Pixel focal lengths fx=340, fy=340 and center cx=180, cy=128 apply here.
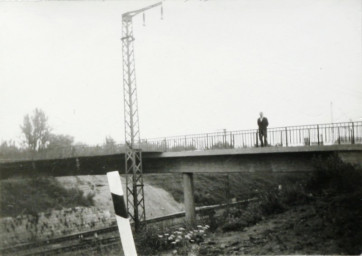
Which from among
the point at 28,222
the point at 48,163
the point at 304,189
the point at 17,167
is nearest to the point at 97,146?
the point at 48,163

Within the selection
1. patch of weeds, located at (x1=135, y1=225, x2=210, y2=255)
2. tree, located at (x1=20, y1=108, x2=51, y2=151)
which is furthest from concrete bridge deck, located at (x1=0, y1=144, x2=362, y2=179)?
tree, located at (x1=20, y1=108, x2=51, y2=151)

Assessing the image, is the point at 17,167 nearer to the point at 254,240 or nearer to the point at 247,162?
the point at 247,162

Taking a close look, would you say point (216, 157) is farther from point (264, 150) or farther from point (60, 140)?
point (60, 140)

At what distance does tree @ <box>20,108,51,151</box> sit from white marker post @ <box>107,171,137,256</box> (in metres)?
35.4

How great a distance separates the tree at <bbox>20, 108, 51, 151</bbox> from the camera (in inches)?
1435

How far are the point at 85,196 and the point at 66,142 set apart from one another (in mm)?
18665

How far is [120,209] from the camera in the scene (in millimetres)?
3170

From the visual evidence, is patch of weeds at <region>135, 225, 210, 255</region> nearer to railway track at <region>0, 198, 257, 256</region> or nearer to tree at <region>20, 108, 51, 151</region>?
railway track at <region>0, 198, 257, 256</region>

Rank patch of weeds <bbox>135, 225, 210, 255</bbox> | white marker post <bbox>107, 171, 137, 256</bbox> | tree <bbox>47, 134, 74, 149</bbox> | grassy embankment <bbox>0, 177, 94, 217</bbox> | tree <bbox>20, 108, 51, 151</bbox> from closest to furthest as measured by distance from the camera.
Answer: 1. white marker post <bbox>107, 171, 137, 256</bbox>
2. patch of weeds <bbox>135, 225, 210, 255</bbox>
3. grassy embankment <bbox>0, 177, 94, 217</bbox>
4. tree <bbox>20, 108, 51, 151</bbox>
5. tree <bbox>47, 134, 74, 149</bbox>

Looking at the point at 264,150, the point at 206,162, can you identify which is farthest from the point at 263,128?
the point at 206,162

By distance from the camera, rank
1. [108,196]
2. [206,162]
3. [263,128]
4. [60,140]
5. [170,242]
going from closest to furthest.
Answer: [170,242] → [263,128] → [206,162] → [108,196] → [60,140]

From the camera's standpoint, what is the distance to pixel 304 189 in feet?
43.2

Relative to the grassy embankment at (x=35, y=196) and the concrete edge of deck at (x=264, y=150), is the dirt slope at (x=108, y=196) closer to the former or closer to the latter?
the grassy embankment at (x=35, y=196)

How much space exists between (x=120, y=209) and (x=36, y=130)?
3727 cm
